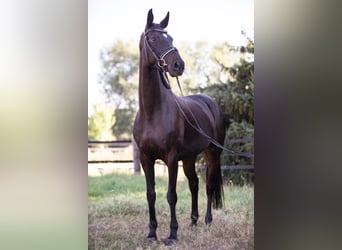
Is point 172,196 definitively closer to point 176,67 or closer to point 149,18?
point 176,67

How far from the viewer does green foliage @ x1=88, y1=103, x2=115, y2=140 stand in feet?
12.2

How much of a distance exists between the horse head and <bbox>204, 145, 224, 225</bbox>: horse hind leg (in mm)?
606

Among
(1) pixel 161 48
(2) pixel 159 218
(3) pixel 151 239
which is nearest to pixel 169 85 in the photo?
(1) pixel 161 48

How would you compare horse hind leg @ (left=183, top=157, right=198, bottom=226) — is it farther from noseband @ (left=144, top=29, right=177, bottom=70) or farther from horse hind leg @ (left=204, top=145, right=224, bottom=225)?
noseband @ (left=144, top=29, right=177, bottom=70)

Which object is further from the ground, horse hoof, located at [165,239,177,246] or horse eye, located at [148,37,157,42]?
horse eye, located at [148,37,157,42]

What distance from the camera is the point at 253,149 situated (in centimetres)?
374


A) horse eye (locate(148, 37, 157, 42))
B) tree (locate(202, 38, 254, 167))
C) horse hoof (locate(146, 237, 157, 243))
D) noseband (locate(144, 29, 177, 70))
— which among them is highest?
horse eye (locate(148, 37, 157, 42))

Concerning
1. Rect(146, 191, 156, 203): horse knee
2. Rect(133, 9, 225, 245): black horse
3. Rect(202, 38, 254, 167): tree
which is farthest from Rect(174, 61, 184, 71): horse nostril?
Rect(146, 191, 156, 203): horse knee

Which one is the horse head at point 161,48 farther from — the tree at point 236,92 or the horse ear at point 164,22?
the tree at point 236,92

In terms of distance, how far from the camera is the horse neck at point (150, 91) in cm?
373
